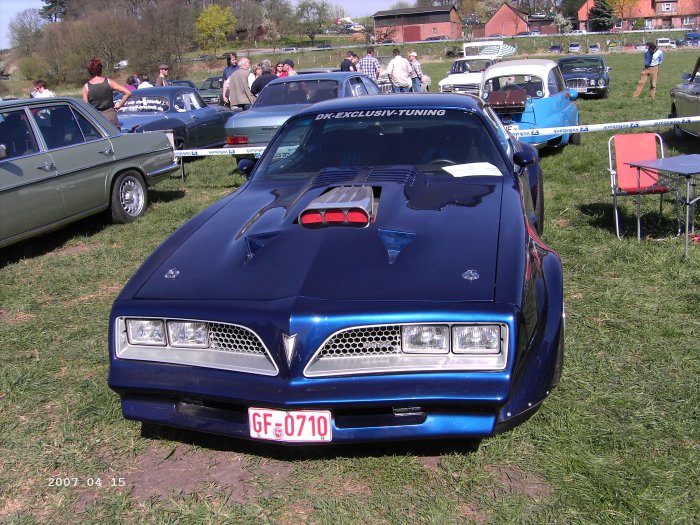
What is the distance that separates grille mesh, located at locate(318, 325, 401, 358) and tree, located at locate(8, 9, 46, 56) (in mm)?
52463

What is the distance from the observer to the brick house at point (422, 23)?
105 meters

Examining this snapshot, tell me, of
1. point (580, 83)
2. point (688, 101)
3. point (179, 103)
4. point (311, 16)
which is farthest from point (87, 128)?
point (311, 16)

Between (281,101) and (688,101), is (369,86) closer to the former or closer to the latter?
(281,101)

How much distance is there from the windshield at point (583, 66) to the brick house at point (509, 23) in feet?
273

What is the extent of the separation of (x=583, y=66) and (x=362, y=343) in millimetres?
21953

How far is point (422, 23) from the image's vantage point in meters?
106

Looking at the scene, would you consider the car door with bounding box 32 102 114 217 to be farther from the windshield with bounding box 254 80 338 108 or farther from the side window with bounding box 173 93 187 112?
the side window with bounding box 173 93 187 112

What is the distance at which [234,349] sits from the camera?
9.96 ft

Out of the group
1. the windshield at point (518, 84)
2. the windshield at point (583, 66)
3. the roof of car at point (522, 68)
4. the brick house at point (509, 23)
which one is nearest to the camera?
the windshield at point (518, 84)

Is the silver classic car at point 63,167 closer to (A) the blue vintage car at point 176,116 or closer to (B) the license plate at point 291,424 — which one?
(A) the blue vintage car at point 176,116

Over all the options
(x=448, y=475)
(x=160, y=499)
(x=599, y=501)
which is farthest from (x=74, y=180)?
(x=599, y=501)

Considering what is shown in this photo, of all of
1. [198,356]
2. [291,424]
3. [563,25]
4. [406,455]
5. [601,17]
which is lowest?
[406,455]

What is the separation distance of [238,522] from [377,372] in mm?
814

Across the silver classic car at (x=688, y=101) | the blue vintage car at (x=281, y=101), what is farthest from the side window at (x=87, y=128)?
the silver classic car at (x=688, y=101)
